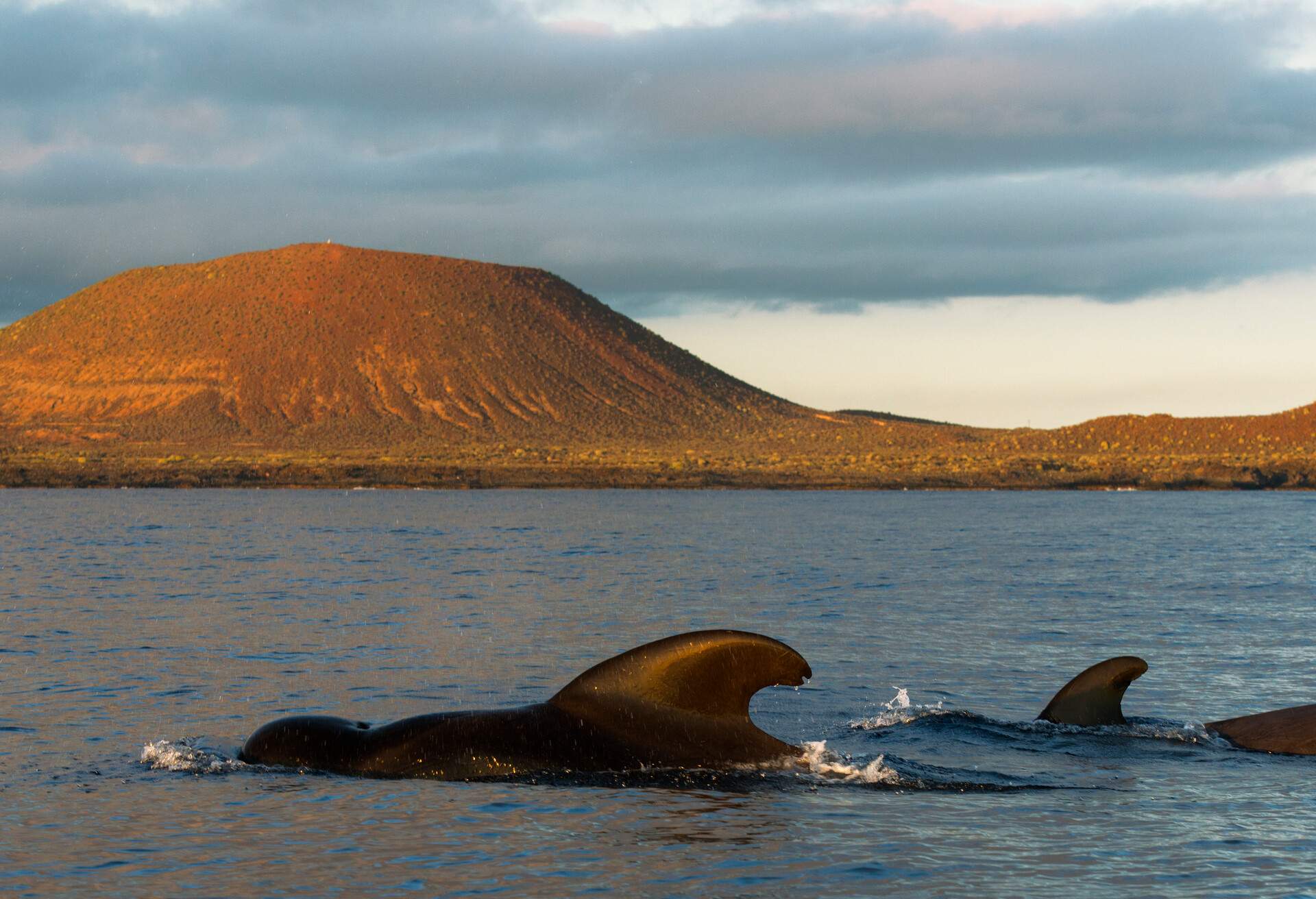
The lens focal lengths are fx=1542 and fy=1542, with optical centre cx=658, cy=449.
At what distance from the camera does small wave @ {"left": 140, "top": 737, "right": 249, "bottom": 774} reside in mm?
16531

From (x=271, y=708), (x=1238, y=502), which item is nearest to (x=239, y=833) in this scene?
(x=271, y=708)

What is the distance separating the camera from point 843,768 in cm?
1644

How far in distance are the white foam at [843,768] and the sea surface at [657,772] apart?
5 centimetres

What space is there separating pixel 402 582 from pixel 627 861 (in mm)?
A: 34872

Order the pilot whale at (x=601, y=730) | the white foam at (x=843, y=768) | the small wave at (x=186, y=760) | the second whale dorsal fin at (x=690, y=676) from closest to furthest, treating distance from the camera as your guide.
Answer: the second whale dorsal fin at (x=690, y=676) < the pilot whale at (x=601, y=730) < the white foam at (x=843, y=768) < the small wave at (x=186, y=760)

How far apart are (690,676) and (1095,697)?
246 inches

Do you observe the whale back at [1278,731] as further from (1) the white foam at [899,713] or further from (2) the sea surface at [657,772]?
(1) the white foam at [899,713]

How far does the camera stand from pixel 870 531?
89.2 meters

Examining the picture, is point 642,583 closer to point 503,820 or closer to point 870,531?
point 503,820

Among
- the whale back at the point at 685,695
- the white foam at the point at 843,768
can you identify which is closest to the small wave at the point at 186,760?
the whale back at the point at 685,695

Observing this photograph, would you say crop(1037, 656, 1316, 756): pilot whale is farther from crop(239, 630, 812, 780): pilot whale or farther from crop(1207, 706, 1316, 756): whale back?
crop(239, 630, 812, 780): pilot whale

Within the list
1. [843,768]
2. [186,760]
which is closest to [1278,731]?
[843,768]

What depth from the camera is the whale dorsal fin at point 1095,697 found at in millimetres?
17234

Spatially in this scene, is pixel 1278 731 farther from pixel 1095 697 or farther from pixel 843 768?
pixel 843 768
